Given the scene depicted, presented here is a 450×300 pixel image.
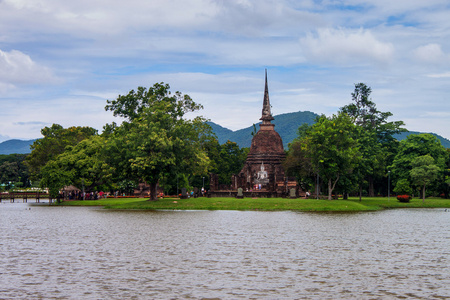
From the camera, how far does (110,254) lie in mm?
26016

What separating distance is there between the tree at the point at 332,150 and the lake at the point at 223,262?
102 feet

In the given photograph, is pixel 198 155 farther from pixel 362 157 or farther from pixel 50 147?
pixel 50 147

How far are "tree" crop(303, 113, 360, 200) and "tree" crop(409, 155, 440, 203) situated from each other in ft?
47.6

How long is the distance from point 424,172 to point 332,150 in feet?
70.0

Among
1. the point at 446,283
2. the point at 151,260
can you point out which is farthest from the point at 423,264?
the point at 151,260

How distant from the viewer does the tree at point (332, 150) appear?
70.4m

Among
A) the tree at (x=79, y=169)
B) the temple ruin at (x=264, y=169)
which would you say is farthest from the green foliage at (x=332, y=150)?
the tree at (x=79, y=169)

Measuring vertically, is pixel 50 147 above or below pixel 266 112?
below

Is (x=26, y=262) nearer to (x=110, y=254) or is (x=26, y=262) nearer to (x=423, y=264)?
(x=110, y=254)

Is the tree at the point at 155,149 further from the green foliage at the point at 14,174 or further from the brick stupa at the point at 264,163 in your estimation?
the green foliage at the point at 14,174

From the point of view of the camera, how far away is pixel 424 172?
83562mm

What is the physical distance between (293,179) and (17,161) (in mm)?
112131

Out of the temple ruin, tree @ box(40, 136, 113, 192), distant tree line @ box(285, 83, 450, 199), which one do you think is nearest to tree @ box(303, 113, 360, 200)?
distant tree line @ box(285, 83, 450, 199)

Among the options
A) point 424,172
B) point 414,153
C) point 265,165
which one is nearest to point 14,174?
point 265,165
